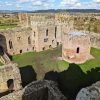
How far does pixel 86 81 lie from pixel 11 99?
450 inches

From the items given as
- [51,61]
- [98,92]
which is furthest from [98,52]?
[98,92]

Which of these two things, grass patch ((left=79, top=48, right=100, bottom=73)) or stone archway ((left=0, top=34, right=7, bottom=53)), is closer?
grass patch ((left=79, top=48, right=100, bottom=73))

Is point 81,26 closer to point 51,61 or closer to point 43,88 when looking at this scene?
point 51,61

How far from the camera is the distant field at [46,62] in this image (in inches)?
966

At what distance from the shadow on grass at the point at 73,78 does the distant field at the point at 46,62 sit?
2.97ft

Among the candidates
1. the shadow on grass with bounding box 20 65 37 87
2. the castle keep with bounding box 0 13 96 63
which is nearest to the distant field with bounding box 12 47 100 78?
the shadow on grass with bounding box 20 65 37 87

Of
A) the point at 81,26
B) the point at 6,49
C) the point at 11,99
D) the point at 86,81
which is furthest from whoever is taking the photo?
the point at 81,26

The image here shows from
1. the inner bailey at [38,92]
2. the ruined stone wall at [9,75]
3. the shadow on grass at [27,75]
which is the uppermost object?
the inner bailey at [38,92]

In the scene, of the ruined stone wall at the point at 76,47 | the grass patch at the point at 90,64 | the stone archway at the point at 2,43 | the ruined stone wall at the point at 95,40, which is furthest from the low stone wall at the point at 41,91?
the ruined stone wall at the point at 95,40

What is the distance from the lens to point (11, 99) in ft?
36.7

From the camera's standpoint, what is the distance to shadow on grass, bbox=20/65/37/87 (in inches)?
829

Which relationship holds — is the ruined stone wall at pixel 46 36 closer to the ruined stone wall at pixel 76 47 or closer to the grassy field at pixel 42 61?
the grassy field at pixel 42 61

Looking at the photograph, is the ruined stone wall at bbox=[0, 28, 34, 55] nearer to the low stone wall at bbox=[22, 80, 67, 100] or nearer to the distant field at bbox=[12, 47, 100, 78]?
the distant field at bbox=[12, 47, 100, 78]

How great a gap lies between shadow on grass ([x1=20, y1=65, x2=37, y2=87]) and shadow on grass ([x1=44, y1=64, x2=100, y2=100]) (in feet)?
6.14
